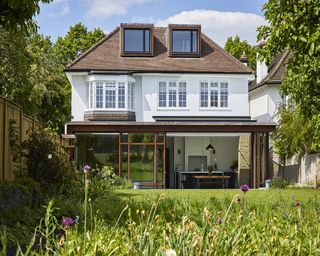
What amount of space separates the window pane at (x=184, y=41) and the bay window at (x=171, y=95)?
7.88 ft

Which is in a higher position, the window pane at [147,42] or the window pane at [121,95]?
the window pane at [147,42]

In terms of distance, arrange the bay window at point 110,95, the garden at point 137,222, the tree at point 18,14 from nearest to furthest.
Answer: the garden at point 137,222 < the tree at point 18,14 < the bay window at point 110,95

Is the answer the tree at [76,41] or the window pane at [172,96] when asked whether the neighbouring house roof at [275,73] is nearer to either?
the window pane at [172,96]

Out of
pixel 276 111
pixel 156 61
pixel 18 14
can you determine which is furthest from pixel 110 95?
pixel 18 14

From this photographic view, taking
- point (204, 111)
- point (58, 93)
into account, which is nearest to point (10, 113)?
point (204, 111)

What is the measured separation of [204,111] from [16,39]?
12793 mm

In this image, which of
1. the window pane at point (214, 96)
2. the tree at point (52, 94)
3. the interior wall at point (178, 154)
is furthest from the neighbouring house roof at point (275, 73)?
the tree at point (52, 94)

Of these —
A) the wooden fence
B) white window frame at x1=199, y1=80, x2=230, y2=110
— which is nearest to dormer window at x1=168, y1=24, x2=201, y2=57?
white window frame at x1=199, y1=80, x2=230, y2=110

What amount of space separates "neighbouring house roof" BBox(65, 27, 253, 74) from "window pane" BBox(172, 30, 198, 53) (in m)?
0.59

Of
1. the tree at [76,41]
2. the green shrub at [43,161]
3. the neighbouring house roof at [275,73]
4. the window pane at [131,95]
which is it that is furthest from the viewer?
the tree at [76,41]

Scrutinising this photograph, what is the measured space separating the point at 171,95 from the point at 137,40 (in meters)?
4.05

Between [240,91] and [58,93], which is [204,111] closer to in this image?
[240,91]

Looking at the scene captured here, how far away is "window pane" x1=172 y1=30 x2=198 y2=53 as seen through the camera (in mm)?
34844

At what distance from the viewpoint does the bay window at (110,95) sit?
32906 mm
